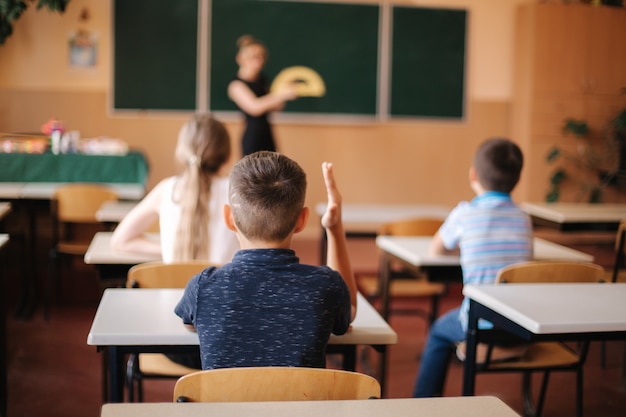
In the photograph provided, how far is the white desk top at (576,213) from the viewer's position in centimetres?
413

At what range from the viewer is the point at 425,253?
9.86ft

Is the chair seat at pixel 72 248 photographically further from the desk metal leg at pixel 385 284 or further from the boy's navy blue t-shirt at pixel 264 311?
the boy's navy blue t-shirt at pixel 264 311

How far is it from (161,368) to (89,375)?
51.6 inches

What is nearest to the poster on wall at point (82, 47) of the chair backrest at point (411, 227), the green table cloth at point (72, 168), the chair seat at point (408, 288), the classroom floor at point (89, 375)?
the green table cloth at point (72, 168)

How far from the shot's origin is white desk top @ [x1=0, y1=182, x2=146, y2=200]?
15.0 ft

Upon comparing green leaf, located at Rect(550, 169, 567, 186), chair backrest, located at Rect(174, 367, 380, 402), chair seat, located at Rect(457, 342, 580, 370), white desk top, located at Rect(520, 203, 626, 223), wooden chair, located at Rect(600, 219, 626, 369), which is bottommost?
chair seat, located at Rect(457, 342, 580, 370)

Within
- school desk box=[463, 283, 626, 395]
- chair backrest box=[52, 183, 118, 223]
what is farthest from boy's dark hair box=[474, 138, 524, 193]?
chair backrest box=[52, 183, 118, 223]

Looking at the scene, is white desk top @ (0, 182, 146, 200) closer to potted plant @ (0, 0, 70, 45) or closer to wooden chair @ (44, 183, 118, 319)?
wooden chair @ (44, 183, 118, 319)

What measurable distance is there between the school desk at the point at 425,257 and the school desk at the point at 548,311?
1.86ft

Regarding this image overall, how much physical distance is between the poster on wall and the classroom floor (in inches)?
96.6

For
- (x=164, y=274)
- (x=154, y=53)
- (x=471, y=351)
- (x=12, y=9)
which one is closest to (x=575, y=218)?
(x=471, y=351)

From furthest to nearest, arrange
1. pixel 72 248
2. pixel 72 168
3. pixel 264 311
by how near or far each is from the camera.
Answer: pixel 72 168, pixel 72 248, pixel 264 311

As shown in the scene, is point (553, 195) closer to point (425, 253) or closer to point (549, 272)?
point (425, 253)

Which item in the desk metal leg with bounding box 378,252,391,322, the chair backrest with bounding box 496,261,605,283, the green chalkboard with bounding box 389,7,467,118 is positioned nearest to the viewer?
the chair backrest with bounding box 496,261,605,283
